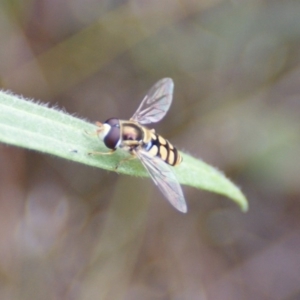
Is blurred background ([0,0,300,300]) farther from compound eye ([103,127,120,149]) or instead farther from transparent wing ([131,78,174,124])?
compound eye ([103,127,120,149])

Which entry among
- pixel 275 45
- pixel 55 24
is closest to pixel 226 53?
pixel 275 45

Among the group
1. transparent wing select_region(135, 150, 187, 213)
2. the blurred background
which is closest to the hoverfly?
transparent wing select_region(135, 150, 187, 213)

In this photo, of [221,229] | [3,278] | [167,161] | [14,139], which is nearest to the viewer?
[14,139]

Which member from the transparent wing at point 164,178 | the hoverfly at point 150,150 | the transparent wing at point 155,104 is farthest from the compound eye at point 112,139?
the transparent wing at point 155,104

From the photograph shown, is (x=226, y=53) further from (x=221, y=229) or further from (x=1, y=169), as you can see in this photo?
(x=1, y=169)

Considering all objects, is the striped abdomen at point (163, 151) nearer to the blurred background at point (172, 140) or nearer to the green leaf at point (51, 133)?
the green leaf at point (51, 133)
